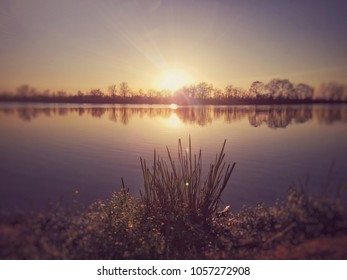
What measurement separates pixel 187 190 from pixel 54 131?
44.8 feet

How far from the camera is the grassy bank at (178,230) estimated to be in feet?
13.6

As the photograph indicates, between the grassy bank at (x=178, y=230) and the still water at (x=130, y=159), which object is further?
the still water at (x=130, y=159)

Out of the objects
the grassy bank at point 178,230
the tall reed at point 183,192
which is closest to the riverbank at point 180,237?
the grassy bank at point 178,230

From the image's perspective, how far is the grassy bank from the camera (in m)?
4.14

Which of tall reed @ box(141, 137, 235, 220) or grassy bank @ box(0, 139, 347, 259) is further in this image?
tall reed @ box(141, 137, 235, 220)

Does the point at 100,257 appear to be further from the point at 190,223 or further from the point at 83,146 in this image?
the point at 83,146

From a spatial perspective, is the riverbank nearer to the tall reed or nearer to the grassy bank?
the grassy bank

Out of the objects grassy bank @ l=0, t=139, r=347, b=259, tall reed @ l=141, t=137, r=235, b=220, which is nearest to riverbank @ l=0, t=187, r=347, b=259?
grassy bank @ l=0, t=139, r=347, b=259

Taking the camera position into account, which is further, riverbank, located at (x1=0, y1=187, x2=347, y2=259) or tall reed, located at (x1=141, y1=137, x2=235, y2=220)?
tall reed, located at (x1=141, y1=137, x2=235, y2=220)

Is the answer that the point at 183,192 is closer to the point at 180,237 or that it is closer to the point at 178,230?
the point at 178,230

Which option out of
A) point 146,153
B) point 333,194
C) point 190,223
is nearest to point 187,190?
point 190,223

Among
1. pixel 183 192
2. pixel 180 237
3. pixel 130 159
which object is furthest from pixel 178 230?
pixel 130 159

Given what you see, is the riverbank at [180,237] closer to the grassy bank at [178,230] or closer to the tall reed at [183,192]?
the grassy bank at [178,230]

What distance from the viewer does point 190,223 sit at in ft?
18.8
